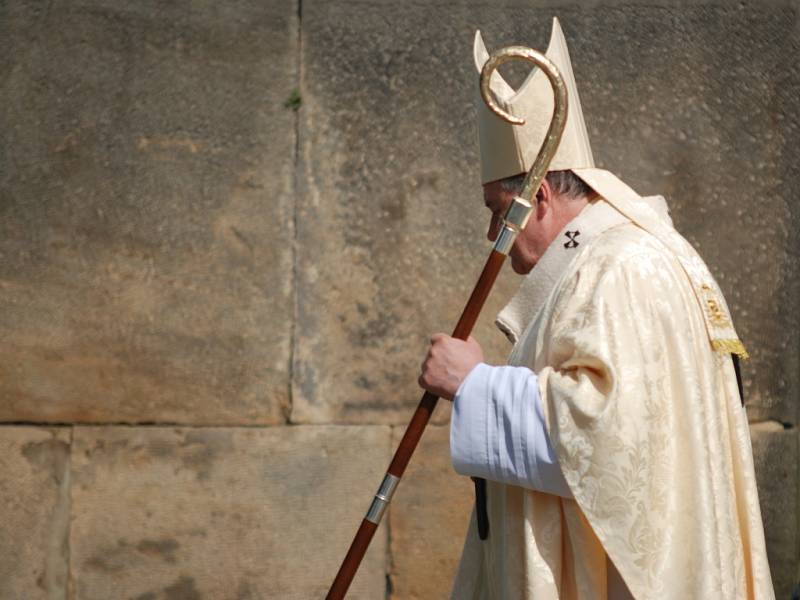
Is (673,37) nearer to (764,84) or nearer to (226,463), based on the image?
(764,84)

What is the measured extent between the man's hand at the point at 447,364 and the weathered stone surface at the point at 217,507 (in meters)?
1.59

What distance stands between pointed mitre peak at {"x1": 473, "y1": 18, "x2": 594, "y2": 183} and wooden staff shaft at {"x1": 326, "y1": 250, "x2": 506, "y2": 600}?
27 cm

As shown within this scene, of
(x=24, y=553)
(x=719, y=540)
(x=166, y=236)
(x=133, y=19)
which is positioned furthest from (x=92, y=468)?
(x=719, y=540)

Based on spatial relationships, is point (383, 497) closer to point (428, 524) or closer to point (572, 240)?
→ point (572, 240)

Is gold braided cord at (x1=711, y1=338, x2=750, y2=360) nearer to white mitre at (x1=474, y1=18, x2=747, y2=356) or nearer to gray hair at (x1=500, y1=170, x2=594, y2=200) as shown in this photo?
A: white mitre at (x1=474, y1=18, x2=747, y2=356)

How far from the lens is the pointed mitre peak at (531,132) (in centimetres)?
252

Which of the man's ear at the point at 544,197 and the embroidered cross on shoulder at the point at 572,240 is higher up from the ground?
the man's ear at the point at 544,197

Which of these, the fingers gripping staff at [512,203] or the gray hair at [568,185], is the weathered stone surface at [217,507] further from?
the gray hair at [568,185]

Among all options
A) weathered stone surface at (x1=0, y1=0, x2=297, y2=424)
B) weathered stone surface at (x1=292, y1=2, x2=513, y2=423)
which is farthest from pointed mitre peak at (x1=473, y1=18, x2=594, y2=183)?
weathered stone surface at (x1=0, y1=0, x2=297, y2=424)

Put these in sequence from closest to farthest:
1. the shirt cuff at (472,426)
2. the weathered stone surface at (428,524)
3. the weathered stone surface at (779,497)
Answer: the shirt cuff at (472,426) < the weathered stone surface at (428,524) < the weathered stone surface at (779,497)

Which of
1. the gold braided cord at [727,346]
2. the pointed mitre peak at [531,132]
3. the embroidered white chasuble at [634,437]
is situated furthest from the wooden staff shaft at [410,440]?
the gold braided cord at [727,346]

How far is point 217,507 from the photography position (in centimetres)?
394

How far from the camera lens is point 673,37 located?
4105 mm

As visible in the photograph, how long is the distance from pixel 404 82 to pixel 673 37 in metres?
0.99
